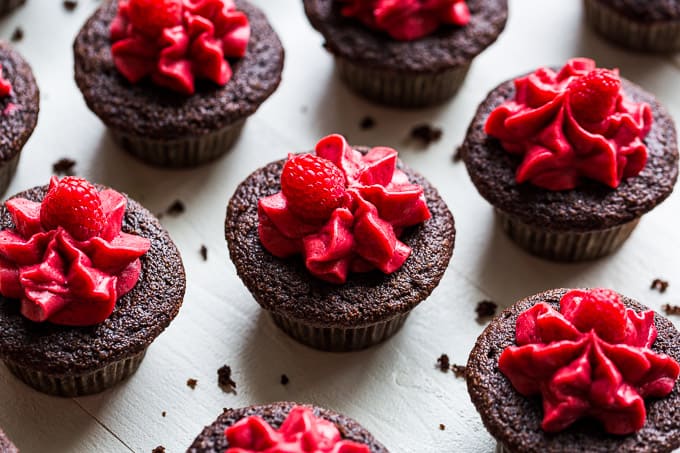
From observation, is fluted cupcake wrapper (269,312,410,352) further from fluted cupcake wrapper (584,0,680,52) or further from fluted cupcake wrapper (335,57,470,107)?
fluted cupcake wrapper (584,0,680,52)

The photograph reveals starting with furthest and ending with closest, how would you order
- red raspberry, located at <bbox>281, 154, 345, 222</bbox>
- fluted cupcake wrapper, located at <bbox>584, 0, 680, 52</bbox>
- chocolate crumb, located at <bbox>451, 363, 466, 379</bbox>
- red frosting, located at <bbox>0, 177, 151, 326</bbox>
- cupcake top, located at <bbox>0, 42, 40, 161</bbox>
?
fluted cupcake wrapper, located at <bbox>584, 0, 680, 52</bbox>
cupcake top, located at <bbox>0, 42, 40, 161</bbox>
chocolate crumb, located at <bbox>451, 363, 466, 379</bbox>
red raspberry, located at <bbox>281, 154, 345, 222</bbox>
red frosting, located at <bbox>0, 177, 151, 326</bbox>

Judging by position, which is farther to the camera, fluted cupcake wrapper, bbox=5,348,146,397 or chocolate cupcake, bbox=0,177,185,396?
fluted cupcake wrapper, bbox=5,348,146,397

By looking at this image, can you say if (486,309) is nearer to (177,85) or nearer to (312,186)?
(312,186)

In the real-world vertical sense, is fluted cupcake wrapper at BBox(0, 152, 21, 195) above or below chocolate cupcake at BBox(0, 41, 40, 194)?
below

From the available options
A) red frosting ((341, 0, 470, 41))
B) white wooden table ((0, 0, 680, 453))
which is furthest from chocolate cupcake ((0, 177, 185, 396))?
red frosting ((341, 0, 470, 41))

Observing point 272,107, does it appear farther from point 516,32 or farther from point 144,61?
point 516,32

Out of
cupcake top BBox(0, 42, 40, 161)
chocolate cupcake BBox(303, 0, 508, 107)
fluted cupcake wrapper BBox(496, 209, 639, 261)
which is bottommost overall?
fluted cupcake wrapper BBox(496, 209, 639, 261)

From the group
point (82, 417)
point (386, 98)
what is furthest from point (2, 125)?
point (386, 98)
